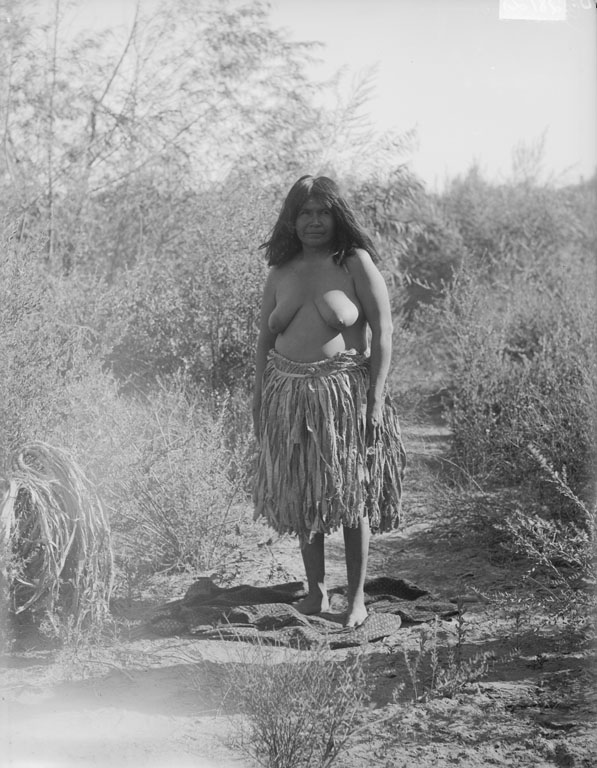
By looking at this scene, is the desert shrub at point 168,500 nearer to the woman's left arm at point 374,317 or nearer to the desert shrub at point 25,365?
the desert shrub at point 25,365

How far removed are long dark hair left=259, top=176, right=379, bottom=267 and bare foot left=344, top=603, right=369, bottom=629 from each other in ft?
4.75

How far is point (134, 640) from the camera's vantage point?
3.82 meters

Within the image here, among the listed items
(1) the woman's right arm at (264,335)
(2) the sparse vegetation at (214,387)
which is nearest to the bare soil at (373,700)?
(2) the sparse vegetation at (214,387)

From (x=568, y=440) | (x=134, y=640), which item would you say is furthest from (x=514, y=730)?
(x=568, y=440)

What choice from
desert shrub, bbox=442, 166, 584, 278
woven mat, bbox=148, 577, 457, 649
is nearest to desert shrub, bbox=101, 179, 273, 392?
woven mat, bbox=148, 577, 457, 649

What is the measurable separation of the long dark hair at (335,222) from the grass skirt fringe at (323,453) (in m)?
0.43

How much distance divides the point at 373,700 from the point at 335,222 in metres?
1.87

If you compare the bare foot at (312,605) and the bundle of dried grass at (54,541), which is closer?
the bundle of dried grass at (54,541)

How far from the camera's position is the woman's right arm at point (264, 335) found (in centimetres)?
405

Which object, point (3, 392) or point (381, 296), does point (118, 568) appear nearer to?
point (3, 392)

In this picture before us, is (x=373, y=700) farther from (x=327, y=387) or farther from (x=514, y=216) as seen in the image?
(x=514, y=216)

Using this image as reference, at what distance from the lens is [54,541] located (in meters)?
3.78

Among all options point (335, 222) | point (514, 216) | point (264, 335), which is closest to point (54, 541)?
point (264, 335)

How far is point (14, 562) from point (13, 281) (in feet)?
4.41
